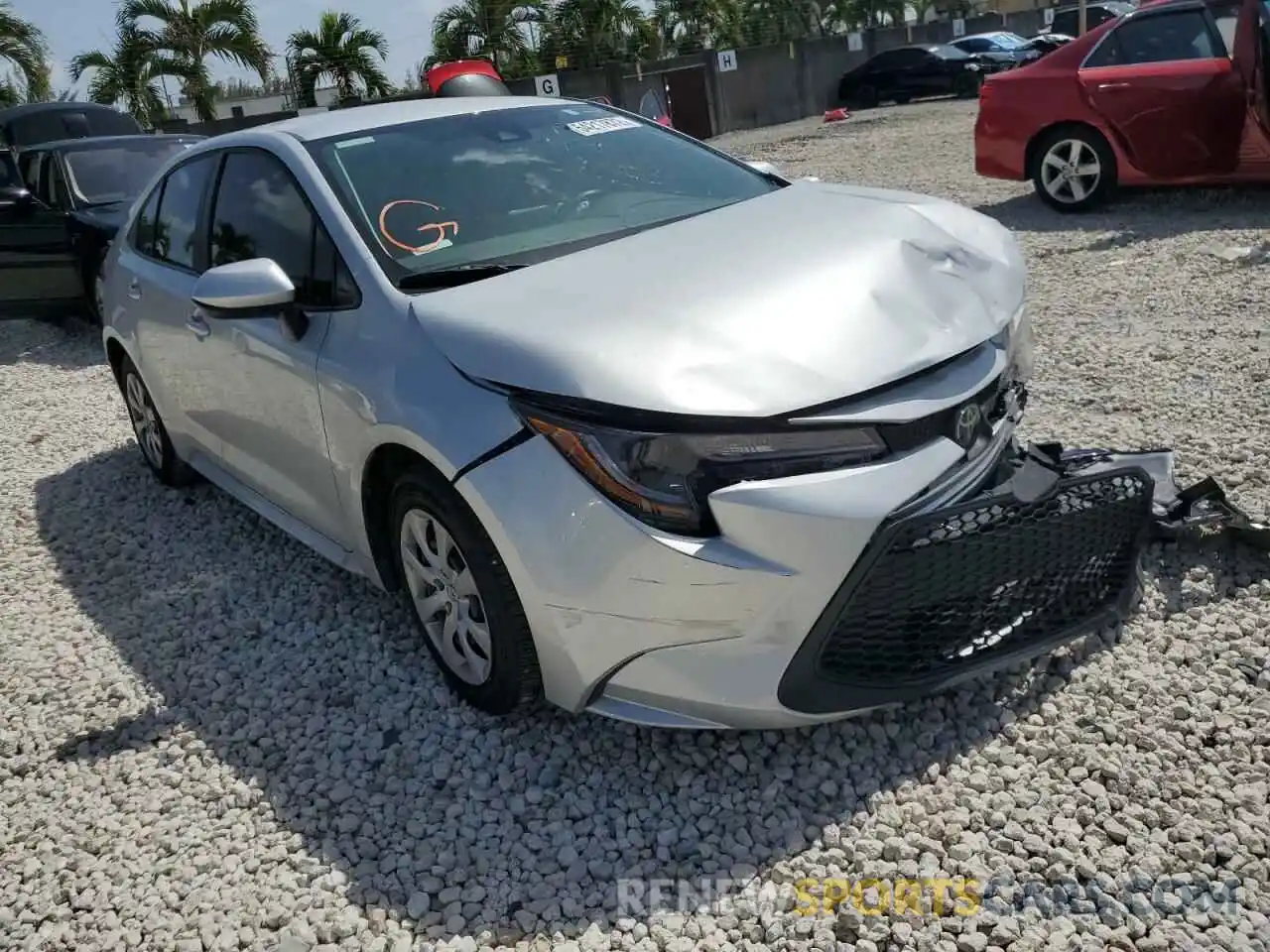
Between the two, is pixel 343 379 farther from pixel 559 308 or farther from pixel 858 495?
pixel 858 495

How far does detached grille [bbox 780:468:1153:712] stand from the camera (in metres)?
2.40

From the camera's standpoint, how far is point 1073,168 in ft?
28.0

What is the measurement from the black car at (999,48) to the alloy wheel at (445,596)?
26.5 metres

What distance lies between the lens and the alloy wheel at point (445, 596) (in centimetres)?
288

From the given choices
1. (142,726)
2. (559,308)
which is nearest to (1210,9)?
(559,308)

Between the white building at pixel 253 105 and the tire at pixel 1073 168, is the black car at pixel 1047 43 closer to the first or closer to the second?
the white building at pixel 253 105

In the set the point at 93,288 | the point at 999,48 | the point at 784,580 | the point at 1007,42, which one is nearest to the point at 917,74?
the point at 999,48

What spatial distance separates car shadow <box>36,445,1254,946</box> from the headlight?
73cm

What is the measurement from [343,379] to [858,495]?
4.78 ft

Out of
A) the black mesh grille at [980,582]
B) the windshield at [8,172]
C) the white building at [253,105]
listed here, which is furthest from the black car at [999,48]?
the black mesh grille at [980,582]

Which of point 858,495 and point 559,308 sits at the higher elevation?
point 559,308

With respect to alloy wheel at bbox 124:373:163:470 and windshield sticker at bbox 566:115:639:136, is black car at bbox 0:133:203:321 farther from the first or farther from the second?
windshield sticker at bbox 566:115:639:136

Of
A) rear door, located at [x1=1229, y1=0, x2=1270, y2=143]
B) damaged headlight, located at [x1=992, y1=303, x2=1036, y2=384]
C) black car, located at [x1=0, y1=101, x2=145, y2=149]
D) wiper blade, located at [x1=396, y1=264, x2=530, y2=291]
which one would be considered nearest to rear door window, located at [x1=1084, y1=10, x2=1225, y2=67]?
rear door, located at [x1=1229, y1=0, x2=1270, y2=143]

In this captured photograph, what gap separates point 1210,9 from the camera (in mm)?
7938
